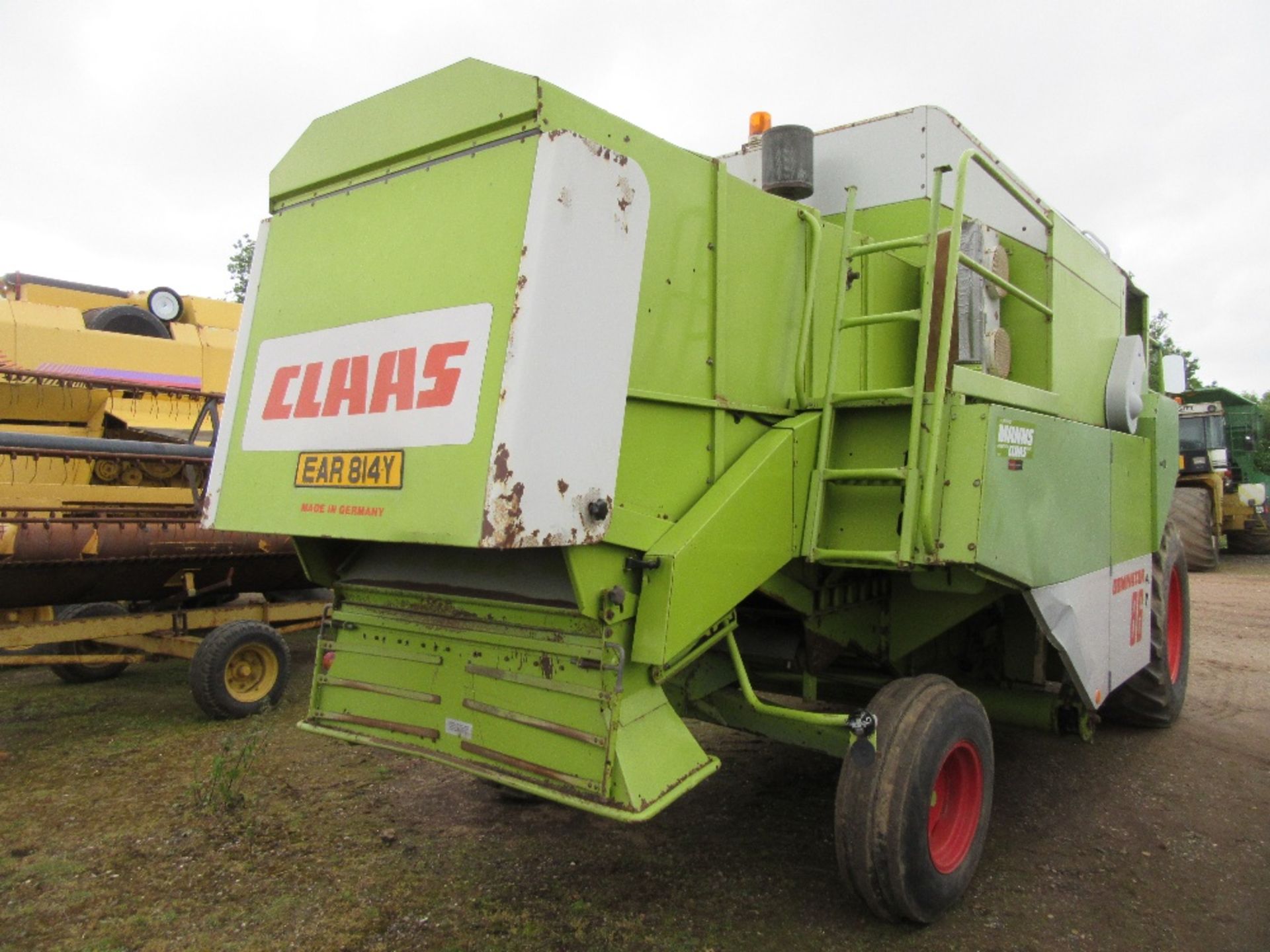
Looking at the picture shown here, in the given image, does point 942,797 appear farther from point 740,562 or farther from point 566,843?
point 566,843

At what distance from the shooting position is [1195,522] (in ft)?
44.7

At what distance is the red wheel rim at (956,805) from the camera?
10.6 feet

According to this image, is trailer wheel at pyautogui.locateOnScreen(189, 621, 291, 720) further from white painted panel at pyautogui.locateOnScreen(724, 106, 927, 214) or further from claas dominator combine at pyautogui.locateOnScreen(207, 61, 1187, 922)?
white painted panel at pyautogui.locateOnScreen(724, 106, 927, 214)

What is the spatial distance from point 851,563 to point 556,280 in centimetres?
142

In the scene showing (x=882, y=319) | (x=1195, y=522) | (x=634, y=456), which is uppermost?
(x=1195, y=522)

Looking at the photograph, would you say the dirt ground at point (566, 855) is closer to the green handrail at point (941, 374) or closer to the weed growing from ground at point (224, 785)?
the weed growing from ground at point (224, 785)

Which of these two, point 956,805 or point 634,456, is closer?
point 634,456

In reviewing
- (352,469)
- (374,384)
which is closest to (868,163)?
(374,384)

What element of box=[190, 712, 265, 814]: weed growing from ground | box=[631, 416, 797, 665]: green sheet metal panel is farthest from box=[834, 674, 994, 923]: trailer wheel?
box=[190, 712, 265, 814]: weed growing from ground

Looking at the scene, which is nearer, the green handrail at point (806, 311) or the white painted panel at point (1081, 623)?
the green handrail at point (806, 311)

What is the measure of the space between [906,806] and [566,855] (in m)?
1.43

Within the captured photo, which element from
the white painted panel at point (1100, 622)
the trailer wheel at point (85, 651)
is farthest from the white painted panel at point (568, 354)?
the trailer wheel at point (85, 651)

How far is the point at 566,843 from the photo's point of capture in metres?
3.71

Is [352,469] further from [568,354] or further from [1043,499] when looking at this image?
[1043,499]
